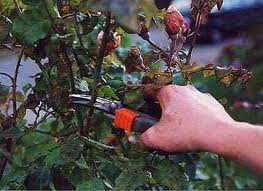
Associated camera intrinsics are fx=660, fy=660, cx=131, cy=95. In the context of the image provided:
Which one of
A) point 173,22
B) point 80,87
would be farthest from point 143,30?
point 80,87

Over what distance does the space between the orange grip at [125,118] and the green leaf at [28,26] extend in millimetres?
184

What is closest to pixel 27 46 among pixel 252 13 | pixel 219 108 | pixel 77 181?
pixel 77 181

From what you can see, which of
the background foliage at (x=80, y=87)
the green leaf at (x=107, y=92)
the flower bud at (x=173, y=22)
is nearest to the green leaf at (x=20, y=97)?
the background foliage at (x=80, y=87)

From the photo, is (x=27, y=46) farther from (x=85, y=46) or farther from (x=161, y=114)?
(x=161, y=114)

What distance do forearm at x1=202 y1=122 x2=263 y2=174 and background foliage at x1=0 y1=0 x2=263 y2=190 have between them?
149 millimetres

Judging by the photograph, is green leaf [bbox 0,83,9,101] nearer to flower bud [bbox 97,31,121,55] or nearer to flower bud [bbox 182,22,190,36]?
flower bud [bbox 97,31,121,55]

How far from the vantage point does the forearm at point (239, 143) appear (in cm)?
86

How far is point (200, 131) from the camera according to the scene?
2.96 ft

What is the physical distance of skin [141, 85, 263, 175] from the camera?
34.2 inches

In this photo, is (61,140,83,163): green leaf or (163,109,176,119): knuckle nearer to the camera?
(163,109,176,119): knuckle

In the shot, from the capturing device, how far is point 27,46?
1.15 metres

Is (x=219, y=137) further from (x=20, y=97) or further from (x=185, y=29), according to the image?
(x=20, y=97)

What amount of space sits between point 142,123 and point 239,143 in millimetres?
168

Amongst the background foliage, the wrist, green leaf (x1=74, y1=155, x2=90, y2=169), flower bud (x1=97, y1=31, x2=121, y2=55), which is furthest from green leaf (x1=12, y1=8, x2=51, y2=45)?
the wrist
